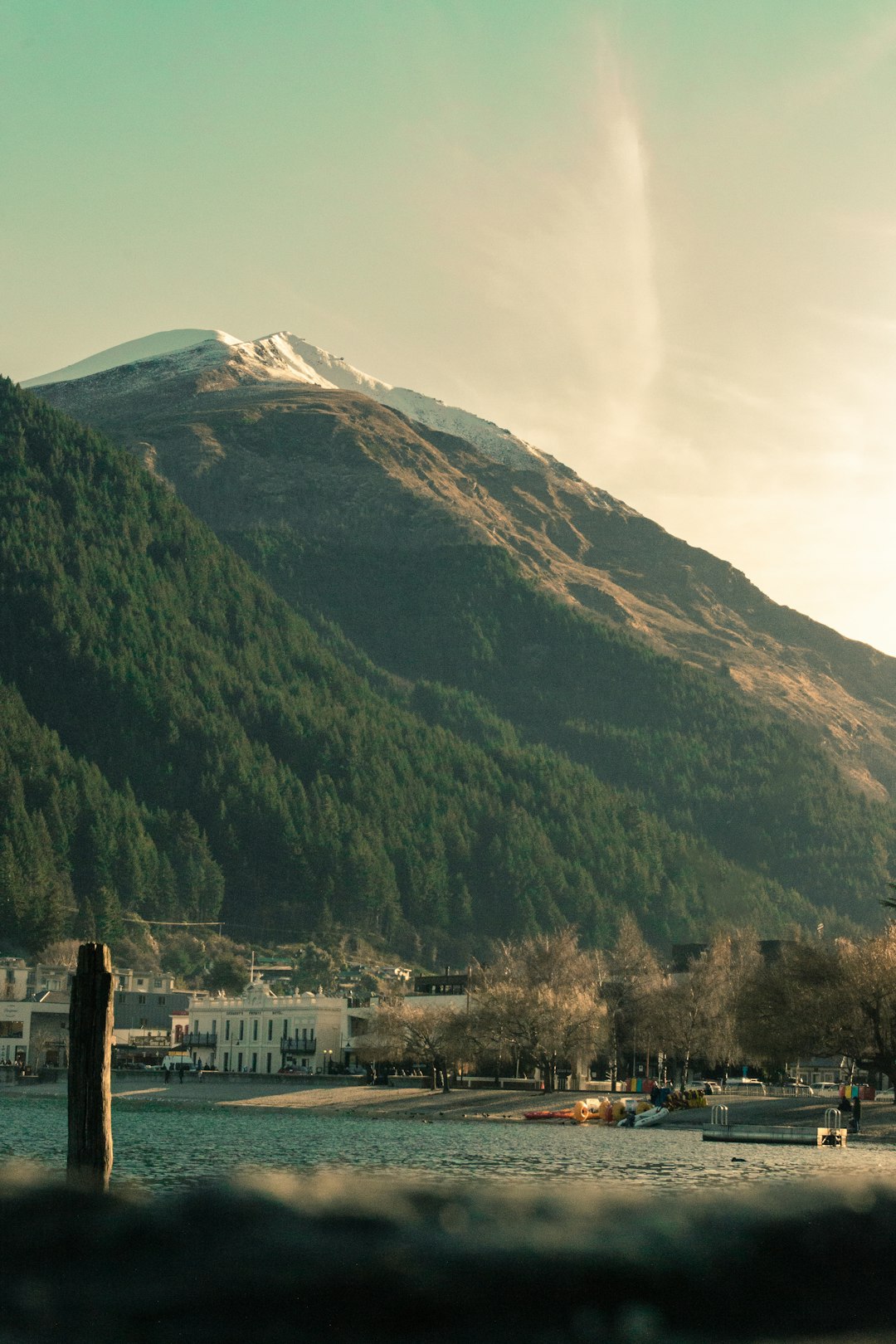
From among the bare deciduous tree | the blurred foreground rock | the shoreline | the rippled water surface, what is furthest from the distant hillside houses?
the blurred foreground rock

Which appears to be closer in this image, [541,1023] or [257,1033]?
[541,1023]

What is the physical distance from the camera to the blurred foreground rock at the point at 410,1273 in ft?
113

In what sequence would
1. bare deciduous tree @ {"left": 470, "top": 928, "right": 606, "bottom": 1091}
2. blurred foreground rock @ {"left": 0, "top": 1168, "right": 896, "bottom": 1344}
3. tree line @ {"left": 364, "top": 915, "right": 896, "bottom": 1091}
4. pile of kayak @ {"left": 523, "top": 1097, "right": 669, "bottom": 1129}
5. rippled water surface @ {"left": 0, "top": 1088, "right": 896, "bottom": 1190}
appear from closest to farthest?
blurred foreground rock @ {"left": 0, "top": 1168, "right": 896, "bottom": 1344} → rippled water surface @ {"left": 0, "top": 1088, "right": 896, "bottom": 1190} → pile of kayak @ {"left": 523, "top": 1097, "right": 669, "bottom": 1129} → tree line @ {"left": 364, "top": 915, "right": 896, "bottom": 1091} → bare deciduous tree @ {"left": 470, "top": 928, "right": 606, "bottom": 1091}

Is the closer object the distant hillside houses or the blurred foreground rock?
the blurred foreground rock

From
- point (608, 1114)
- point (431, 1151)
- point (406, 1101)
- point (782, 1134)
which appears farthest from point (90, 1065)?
point (406, 1101)

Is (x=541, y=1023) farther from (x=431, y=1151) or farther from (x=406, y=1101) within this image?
(x=431, y=1151)

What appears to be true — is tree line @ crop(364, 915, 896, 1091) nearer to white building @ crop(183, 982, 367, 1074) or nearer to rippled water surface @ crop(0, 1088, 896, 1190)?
white building @ crop(183, 982, 367, 1074)

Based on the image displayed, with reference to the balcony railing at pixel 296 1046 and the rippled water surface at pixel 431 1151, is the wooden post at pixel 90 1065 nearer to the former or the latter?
the rippled water surface at pixel 431 1151

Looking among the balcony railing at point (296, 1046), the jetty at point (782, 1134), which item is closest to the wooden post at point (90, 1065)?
the jetty at point (782, 1134)

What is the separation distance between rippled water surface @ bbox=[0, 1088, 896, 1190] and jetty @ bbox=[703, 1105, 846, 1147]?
1.44m

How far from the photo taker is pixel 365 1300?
3506 centimetres

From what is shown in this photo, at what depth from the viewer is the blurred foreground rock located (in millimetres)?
34375

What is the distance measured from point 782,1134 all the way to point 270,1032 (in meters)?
96.5

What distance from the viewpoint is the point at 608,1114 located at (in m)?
120
